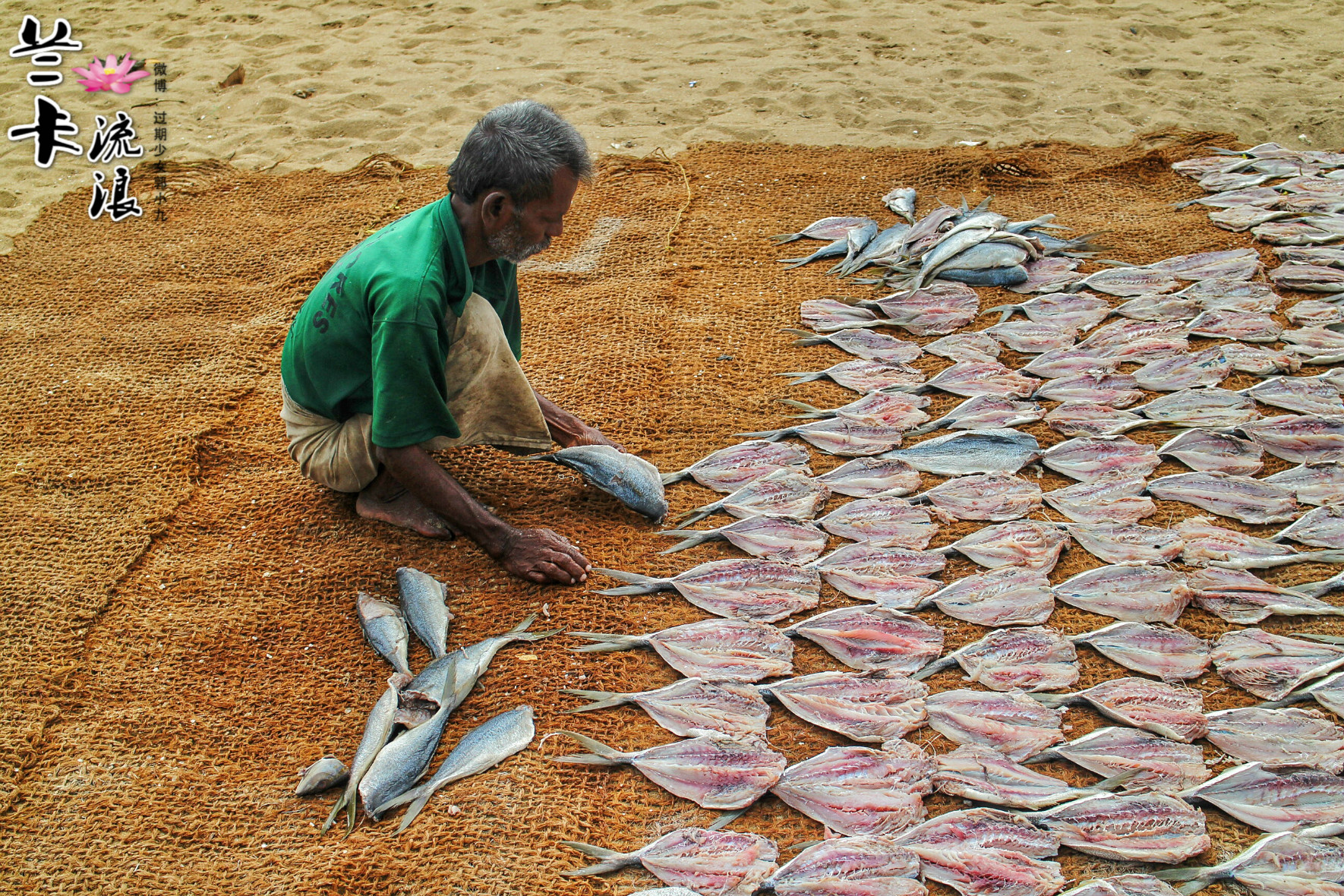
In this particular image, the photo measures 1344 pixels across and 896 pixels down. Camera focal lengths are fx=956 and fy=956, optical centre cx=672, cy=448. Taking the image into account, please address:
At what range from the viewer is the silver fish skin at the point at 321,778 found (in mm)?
2238

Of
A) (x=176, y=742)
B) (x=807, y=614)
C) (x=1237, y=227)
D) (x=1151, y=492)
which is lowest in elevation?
(x=176, y=742)

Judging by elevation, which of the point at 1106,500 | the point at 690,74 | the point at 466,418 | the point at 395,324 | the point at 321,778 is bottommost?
the point at 321,778

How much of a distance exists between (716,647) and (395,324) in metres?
1.19

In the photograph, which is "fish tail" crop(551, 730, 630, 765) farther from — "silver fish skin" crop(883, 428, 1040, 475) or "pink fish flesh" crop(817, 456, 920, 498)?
"silver fish skin" crop(883, 428, 1040, 475)

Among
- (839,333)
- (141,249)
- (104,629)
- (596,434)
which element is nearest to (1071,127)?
(839,333)

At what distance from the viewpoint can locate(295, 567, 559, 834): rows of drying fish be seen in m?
2.22

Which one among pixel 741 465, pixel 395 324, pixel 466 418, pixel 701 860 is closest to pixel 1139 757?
pixel 701 860

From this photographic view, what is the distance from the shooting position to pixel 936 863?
2066mm

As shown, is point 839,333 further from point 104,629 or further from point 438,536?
point 104,629

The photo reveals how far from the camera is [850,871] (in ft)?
6.68

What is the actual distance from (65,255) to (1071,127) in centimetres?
549

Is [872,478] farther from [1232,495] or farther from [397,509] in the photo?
[397,509]

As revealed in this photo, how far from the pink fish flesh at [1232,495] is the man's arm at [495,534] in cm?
191

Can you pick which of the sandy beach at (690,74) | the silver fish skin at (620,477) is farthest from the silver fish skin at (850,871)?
the sandy beach at (690,74)
